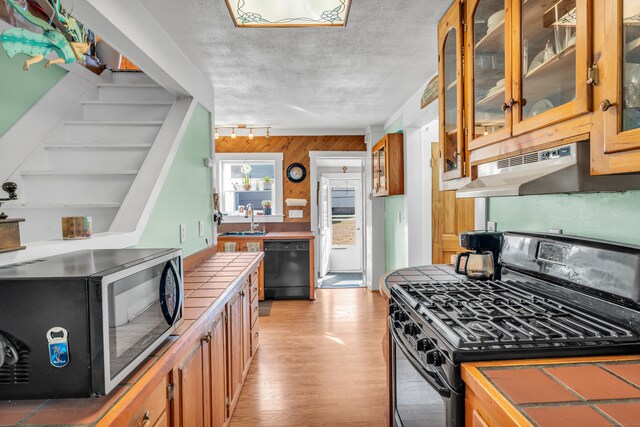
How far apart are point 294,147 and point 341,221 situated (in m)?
1.99

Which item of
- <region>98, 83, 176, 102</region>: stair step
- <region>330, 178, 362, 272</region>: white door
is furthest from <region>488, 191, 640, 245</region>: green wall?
<region>330, 178, 362, 272</region>: white door

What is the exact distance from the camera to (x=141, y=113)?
9.52ft

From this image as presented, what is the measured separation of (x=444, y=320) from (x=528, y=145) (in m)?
0.70

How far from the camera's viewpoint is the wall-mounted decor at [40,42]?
1.14m

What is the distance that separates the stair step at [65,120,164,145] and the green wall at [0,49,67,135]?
33 centimetres

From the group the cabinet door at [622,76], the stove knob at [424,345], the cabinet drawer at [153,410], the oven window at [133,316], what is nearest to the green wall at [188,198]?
the oven window at [133,316]

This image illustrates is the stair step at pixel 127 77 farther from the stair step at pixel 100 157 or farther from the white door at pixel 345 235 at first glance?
the white door at pixel 345 235

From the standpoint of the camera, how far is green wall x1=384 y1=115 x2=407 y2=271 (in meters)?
4.27

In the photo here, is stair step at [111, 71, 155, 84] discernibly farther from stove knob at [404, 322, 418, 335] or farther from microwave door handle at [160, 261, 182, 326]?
stove knob at [404, 322, 418, 335]

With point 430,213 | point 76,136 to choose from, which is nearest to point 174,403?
point 76,136

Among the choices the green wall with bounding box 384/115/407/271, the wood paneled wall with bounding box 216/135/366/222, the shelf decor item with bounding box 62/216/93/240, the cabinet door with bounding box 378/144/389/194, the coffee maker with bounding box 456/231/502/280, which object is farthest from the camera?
the wood paneled wall with bounding box 216/135/366/222

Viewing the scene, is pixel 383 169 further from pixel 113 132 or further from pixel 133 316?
pixel 133 316

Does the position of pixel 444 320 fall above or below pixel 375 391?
above

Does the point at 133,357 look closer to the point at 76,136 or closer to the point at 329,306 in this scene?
the point at 76,136
